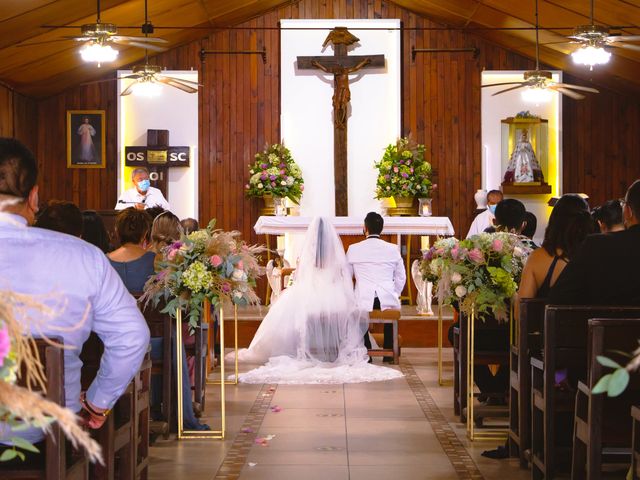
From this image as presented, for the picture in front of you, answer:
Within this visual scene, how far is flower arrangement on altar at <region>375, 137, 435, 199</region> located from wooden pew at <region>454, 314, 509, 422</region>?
20.8ft

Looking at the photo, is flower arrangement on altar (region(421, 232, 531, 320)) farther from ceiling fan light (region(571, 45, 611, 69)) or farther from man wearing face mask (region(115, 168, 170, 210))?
man wearing face mask (region(115, 168, 170, 210))

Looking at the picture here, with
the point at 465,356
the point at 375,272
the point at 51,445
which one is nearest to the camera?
the point at 51,445

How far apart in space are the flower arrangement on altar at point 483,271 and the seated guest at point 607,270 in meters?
1.49

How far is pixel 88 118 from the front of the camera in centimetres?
1392

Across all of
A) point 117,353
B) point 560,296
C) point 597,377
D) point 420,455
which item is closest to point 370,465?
point 420,455

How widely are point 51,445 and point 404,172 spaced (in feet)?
34.3

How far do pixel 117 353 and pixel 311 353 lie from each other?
19.4ft

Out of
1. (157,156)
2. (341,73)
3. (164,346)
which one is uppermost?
(341,73)

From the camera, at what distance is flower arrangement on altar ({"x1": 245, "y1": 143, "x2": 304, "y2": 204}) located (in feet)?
42.6

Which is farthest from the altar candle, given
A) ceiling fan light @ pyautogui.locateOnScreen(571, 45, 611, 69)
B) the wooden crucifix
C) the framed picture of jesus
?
the framed picture of jesus

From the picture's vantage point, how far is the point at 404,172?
12938 millimetres

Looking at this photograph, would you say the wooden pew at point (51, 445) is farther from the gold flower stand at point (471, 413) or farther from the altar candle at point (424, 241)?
the altar candle at point (424, 241)

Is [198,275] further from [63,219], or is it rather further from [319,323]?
[319,323]

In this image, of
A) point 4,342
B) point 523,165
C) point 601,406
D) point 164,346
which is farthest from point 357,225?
point 4,342
